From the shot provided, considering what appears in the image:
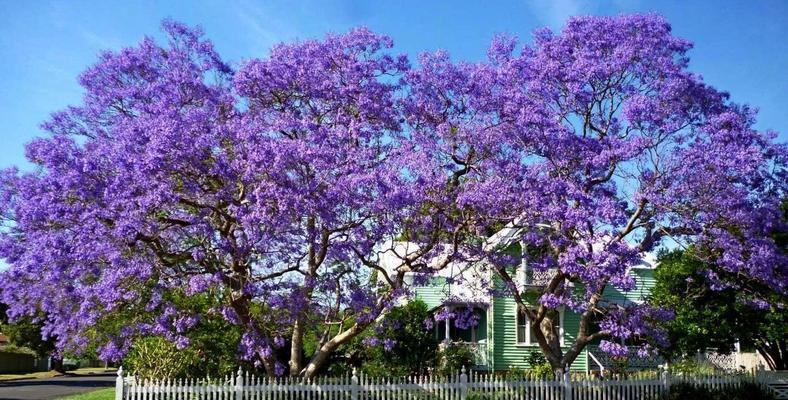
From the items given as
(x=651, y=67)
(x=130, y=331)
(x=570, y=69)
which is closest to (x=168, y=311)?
(x=130, y=331)

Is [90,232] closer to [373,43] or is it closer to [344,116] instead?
[344,116]

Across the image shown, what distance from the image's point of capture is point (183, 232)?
18.1m

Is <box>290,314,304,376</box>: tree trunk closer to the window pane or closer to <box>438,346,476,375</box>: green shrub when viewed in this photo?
<box>438,346,476,375</box>: green shrub

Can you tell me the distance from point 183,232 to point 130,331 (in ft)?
8.95

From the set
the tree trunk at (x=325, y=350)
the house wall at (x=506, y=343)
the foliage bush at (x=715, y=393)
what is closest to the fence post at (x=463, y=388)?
the tree trunk at (x=325, y=350)

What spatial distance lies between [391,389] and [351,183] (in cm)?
524

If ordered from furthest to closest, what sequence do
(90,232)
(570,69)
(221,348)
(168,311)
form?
(221,348) → (570,69) → (168,311) → (90,232)

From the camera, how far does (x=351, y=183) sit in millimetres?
16547

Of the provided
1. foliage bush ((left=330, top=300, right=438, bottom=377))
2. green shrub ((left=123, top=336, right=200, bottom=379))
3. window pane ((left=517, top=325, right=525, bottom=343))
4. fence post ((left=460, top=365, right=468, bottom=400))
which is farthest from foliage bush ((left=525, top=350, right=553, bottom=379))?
green shrub ((left=123, top=336, right=200, bottom=379))

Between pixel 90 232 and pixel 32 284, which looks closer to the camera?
pixel 90 232

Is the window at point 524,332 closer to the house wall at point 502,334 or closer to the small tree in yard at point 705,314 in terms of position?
the house wall at point 502,334

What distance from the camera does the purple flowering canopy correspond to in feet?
53.7

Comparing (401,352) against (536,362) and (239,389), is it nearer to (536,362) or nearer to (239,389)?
(536,362)

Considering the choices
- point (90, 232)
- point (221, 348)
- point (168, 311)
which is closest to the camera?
point (90, 232)
